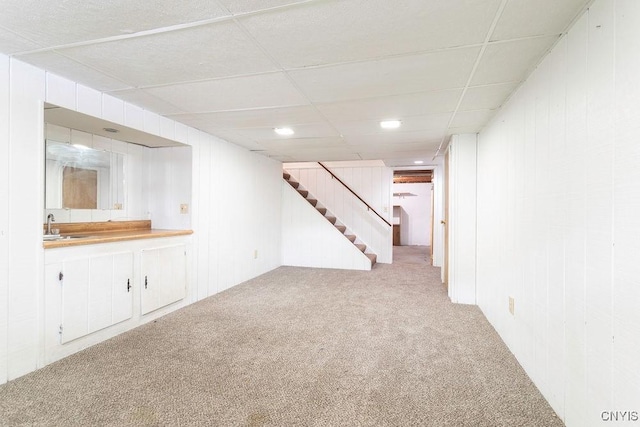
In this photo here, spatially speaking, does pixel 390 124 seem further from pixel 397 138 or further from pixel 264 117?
pixel 264 117

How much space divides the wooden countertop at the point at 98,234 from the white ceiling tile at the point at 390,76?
2102 mm

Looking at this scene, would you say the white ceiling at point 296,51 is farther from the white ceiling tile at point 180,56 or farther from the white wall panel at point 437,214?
the white wall panel at point 437,214

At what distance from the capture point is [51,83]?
227cm

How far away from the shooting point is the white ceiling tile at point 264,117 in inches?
118

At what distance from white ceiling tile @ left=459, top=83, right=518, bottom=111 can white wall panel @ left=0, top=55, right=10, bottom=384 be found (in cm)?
329

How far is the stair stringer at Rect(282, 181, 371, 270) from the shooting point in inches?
239

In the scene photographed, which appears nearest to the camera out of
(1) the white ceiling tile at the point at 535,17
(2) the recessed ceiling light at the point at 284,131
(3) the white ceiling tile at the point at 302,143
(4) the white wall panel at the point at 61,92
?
(1) the white ceiling tile at the point at 535,17

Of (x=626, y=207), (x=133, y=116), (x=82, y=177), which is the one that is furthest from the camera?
(x=82, y=177)

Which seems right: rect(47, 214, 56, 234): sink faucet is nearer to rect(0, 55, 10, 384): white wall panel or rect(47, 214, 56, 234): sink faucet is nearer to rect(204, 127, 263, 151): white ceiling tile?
rect(0, 55, 10, 384): white wall panel

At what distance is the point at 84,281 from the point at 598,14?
11.9 feet

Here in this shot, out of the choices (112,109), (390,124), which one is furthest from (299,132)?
(112,109)

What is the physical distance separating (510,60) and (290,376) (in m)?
2.54

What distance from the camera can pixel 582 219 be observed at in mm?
1459

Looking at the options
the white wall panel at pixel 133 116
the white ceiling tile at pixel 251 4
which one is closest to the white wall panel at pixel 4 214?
the white wall panel at pixel 133 116
